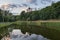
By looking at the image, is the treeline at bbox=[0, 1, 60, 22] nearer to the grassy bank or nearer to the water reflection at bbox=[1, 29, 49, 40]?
the grassy bank

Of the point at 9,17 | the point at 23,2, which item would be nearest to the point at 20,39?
the point at 9,17

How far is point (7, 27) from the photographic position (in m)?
7.48

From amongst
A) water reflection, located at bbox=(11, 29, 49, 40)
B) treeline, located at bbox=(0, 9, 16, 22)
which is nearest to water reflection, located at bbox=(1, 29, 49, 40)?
water reflection, located at bbox=(11, 29, 49, 40)

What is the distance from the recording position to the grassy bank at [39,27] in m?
7.38

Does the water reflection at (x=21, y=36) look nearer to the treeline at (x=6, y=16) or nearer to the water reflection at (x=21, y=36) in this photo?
the water reflection at (x=21, y=36)

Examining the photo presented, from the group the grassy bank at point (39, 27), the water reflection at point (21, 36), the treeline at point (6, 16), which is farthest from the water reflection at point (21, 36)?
the treeline at point (6, 16)

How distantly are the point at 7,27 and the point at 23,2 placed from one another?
117 centimetres

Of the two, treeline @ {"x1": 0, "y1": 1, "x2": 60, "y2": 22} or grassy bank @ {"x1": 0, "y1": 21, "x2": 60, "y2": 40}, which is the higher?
treeline @ {"x1": 0, "y1": 1, "x2": 60, "y2": 22}

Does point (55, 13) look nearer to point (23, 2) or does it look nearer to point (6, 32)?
point (23, 2)

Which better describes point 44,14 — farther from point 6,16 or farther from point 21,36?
point 6,16

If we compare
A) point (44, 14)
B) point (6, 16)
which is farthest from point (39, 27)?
point (6, 16)

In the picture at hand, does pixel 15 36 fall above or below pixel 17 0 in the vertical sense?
below

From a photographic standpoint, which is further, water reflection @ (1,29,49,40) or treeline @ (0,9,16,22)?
water reflection @ (1,29,49,40)

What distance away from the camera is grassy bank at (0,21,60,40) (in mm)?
7379
